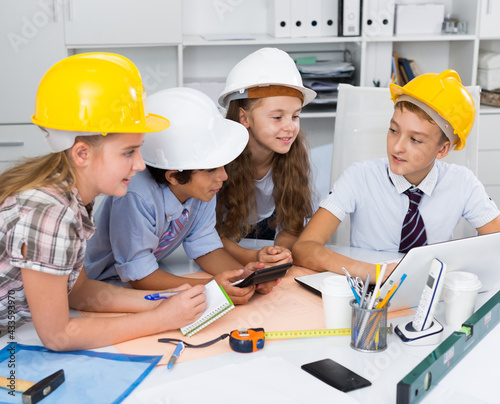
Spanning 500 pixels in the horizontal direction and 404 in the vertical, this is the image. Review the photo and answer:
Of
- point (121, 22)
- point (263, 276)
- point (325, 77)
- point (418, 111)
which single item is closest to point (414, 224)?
point (418, 111)

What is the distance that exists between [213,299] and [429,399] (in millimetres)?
504

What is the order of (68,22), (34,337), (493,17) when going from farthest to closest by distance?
1. (493,17)
2. (68,22)
3. (34,337)

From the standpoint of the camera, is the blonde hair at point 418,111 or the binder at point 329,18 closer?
the blonde hair at point 418,111

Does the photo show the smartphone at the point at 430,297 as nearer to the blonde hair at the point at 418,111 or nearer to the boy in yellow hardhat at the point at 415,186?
the boy in yellow hardhat at the point at 415,186

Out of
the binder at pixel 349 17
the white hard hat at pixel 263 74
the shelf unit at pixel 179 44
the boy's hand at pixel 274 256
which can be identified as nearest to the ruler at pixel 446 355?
the boy's hand at pixel 274 256

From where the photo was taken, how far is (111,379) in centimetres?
109

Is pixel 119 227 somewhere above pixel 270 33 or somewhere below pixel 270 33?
below

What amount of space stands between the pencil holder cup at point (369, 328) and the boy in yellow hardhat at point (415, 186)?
22.6 inches

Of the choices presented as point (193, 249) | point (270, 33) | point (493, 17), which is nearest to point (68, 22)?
point (270, 33)

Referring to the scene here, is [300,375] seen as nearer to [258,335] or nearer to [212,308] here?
[258,335]

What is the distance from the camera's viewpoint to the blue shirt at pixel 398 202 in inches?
75.9

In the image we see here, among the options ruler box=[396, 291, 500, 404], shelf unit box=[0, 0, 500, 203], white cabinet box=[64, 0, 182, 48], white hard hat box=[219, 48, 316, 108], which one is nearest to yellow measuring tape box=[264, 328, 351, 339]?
ruler box=[396, 291, 500, 404]

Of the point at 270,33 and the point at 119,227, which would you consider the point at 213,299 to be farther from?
the point at 270,33

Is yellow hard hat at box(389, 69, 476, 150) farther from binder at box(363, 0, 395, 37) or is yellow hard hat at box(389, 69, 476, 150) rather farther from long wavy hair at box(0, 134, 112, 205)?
binder at box(363, 0, 395, 37)
